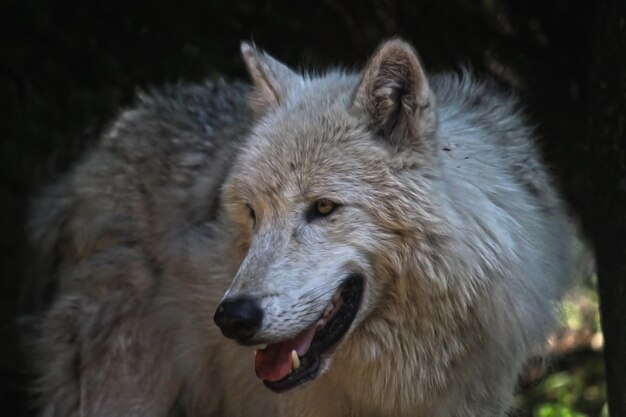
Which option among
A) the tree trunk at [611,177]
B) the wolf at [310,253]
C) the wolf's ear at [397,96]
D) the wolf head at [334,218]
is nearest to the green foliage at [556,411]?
the tree trunk at [611,177]

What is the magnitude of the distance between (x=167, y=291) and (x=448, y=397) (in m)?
1.49

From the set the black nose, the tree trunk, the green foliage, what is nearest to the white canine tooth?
the black nose

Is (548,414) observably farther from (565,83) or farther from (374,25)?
(374,25)

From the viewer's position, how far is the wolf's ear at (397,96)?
12.7 ft

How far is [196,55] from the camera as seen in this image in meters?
6.39

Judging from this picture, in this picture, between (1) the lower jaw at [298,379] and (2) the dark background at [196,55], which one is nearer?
(1) the lower jaw at [298,379]

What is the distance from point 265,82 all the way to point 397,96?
27.1 inches

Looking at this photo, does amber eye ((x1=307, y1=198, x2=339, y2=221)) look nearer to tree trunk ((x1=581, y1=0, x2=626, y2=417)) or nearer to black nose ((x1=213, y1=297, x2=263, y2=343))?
black nose ((x1=213, y1=297, x2=263, y2=343))

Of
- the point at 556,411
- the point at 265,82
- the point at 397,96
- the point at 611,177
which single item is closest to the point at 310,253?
the point at 397,96

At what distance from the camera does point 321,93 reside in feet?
14.2

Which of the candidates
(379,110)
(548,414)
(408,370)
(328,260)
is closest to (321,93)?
(379,110)

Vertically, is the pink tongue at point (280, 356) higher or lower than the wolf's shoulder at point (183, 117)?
lower

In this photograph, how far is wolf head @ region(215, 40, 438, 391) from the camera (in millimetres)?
3771

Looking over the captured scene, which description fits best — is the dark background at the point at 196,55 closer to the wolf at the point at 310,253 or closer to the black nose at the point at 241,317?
the wolf at the point at 310,253
